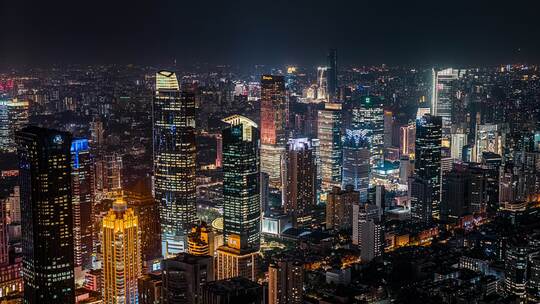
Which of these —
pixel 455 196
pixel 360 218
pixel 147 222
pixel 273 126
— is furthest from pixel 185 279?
pixel 273 126

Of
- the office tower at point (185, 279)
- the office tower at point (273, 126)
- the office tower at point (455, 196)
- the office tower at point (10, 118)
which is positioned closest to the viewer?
the office tower at point (185, 279)

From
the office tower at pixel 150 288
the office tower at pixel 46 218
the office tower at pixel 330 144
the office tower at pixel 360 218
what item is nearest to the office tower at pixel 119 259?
the office tower at pixel 150 288

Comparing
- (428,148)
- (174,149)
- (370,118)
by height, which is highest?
(370,118)

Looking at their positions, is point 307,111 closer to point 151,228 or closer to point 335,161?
point 335,161

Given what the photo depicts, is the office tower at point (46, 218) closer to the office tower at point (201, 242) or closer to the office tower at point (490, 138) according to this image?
the office tower at point (201, 242)

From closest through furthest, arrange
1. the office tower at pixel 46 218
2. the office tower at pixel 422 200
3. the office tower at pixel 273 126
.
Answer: the office tower at pixel 46 218 → the office tower at pixel 422 200 → the office tower at pixel 273 126

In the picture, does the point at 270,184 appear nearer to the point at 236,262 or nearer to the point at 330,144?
the point at 330,144

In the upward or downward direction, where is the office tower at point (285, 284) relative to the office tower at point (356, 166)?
downward
